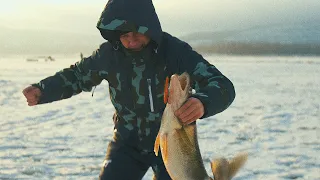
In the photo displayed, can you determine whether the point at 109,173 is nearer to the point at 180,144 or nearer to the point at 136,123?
the point at 136,123

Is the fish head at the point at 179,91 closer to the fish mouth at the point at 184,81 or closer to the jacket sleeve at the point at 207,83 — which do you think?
the fish mouth at the point at 184,81

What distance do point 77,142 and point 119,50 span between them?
13.7ft

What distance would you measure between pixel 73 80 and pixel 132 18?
0.84 meters

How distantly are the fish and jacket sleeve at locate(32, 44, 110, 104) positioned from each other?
1.47 metres

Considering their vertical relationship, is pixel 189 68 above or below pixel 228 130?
above

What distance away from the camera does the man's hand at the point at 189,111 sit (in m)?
2.29

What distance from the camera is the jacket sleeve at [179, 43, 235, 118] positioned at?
272 cm

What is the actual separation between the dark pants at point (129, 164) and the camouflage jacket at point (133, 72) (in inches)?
2.7

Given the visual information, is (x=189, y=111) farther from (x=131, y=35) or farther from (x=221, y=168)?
(x=131, y=35)

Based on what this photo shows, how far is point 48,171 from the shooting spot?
5.86 meters

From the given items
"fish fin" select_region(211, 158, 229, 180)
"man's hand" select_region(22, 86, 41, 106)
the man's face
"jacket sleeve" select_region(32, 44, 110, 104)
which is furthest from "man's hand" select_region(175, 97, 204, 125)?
"man's hand" select_region(22, 86, 41, 106)

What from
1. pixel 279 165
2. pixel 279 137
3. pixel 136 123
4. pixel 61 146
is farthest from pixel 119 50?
pixel 279 137

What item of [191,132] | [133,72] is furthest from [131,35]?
[191,132]

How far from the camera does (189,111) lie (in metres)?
2.32
